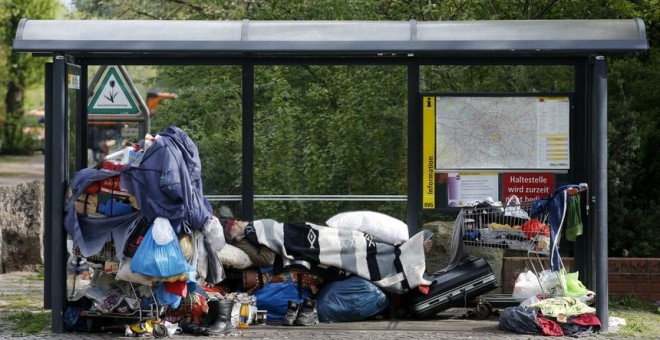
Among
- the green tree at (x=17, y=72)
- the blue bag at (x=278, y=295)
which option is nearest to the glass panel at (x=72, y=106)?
the blue bag at (x=278, y=295)

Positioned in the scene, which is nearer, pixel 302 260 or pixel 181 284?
pixel 181 284

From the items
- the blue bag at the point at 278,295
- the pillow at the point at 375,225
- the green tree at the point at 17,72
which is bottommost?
the blue bag at the point at 278,295

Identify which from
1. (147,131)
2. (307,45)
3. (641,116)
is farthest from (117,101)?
Answer: (641,116)

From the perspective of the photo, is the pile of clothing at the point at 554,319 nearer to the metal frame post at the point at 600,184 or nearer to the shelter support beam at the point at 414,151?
the metal frame post at the point at 600,184

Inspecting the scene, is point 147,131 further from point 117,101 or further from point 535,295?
point 535,295

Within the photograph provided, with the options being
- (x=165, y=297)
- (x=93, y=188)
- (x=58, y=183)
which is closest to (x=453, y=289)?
(x=165, y=297)

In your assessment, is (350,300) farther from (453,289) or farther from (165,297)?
(165,297)

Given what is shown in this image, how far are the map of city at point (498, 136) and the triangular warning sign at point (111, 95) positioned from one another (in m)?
2.85

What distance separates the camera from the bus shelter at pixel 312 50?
9578 millimetres

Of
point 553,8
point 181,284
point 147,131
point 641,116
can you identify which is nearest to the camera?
point 181,284

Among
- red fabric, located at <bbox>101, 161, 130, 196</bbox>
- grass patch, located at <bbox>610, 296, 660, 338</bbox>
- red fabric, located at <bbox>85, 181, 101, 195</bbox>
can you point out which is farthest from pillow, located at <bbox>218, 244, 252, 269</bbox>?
grass patch, located at <bbox>610, 296, 660, 338</bbox>

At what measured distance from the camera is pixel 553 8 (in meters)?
14.5

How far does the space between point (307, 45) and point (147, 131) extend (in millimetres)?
1902

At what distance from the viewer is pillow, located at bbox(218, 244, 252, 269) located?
32.4ft
